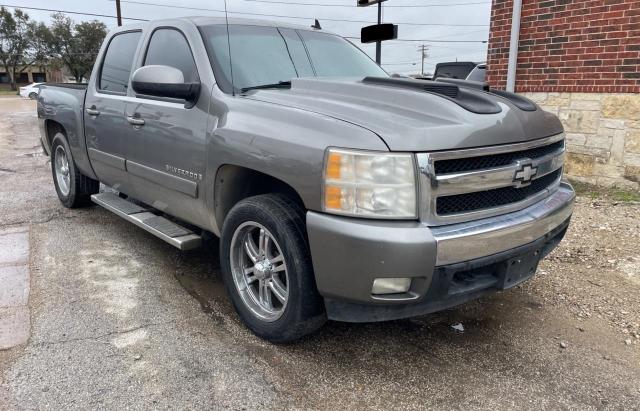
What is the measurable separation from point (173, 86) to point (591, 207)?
471 centimetres

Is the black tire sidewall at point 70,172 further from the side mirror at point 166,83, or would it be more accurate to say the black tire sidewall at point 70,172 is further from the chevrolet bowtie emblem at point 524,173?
the chevrolet bowtie emblem at point 524,173

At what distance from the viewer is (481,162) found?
8.51ft

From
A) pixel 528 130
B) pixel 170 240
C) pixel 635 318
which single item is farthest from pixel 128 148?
pixel 635 318

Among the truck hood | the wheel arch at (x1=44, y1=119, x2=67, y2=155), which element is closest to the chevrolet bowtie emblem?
the truck hood

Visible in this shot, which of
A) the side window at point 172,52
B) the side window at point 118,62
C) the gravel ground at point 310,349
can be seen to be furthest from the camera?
the side window at point 118,62

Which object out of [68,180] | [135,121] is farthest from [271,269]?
[68,180]

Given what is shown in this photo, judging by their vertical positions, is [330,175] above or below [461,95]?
below

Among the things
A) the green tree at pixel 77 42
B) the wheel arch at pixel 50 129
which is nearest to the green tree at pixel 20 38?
the green tree at pixel 77 42

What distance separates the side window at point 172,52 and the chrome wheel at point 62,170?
8.11ft

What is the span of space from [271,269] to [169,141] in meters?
1.27

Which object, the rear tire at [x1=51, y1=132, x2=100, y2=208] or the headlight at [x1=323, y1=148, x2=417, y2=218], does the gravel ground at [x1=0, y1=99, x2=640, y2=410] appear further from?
the rear tire at [x1=51, y1=132, x2=100, y2=208]

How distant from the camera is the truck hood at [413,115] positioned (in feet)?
7.96

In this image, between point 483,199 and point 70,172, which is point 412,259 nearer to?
point 483,199

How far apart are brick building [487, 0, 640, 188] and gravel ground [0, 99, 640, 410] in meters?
2.30
